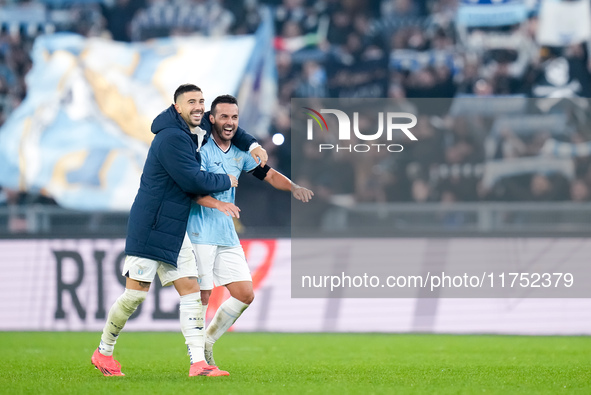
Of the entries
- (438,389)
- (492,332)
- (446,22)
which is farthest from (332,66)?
(438,389)

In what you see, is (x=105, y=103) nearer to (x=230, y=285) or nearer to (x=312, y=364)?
(x=312, y=364)

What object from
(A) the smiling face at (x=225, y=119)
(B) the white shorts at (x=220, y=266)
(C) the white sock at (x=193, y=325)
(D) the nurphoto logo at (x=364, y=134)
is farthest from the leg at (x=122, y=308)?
(D) the nurphoto logo at (x=364, y=134)

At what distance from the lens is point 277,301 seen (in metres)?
11.6

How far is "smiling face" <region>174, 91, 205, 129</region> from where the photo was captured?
6590mm

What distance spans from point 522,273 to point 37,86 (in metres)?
7.77

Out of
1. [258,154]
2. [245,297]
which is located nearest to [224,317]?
[245,297]

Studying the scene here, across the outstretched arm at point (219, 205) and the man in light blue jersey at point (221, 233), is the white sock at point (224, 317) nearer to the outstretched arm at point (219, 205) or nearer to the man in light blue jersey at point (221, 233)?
the man in light blue jersey at point (221, 233)

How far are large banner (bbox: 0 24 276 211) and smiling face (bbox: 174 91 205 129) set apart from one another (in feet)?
21.6

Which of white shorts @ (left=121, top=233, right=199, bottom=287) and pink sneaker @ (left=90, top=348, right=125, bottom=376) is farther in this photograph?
pink sneaker @ (left=90, top=348, right=125, bottom=376)

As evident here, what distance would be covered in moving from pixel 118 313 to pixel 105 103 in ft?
24.8

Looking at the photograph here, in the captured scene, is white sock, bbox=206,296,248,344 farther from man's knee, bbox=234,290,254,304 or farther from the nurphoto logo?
the nurphoto logo

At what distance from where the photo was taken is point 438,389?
618cm

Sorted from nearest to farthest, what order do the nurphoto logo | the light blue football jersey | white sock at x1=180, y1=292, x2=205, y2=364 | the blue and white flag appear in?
white sock at x1=180, y1=292, x2=205, y2=364
the light blue football jersey
the nurphoto logo
the blue and white flag

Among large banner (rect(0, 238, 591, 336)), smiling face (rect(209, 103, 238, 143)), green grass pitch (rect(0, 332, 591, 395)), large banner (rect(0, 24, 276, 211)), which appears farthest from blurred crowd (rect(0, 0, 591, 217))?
smiling face (rect(209, 103, 238, 143))
